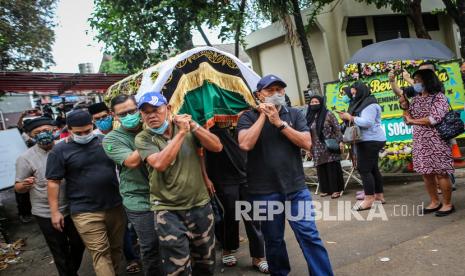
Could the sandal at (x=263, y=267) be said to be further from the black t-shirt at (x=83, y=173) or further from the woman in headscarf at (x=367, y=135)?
the woman in headscarf at (x=367, y=135)

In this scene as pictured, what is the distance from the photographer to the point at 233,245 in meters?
4.42

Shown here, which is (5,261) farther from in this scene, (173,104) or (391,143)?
(391,143)

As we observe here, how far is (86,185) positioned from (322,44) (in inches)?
478

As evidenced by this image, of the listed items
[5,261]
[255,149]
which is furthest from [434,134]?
[5,261]

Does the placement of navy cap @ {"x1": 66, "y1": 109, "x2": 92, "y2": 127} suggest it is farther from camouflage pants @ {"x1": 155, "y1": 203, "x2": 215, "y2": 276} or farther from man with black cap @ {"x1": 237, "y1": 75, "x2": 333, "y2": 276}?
man with black cap @ {"x1": 237, "y1": 75, "x2": 333, "y2": 276}

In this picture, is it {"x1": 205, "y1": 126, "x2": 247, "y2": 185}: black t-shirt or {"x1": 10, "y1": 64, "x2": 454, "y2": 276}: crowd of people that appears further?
{"x1": 205, "y1": 126, "x2": 247, "y2": 185}: black t-shirt

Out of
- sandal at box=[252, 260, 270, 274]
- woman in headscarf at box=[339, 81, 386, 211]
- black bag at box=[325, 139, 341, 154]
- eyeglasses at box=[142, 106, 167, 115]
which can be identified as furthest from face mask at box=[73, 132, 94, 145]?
black bag at box=[325, 139, 341, 154]

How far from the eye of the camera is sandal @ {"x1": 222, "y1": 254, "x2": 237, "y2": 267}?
4391 millimetres

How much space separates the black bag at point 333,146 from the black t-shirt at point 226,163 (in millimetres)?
2753

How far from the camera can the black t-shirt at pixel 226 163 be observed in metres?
4.15

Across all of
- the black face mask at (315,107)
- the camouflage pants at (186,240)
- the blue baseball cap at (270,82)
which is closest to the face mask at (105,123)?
the camouflage pants at (186,240)

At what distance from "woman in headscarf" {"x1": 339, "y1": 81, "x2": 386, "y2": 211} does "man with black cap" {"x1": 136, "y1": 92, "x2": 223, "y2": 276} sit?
299cm

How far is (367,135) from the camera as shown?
5543 mm

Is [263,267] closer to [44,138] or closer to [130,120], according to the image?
[130,120]
